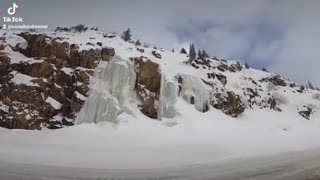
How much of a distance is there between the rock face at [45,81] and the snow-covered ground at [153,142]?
182 centimetres

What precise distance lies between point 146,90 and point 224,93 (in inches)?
546

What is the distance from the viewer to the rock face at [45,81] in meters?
34.7

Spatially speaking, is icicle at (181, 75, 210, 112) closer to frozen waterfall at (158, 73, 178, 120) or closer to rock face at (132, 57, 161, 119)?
frozen waterfall at (158, 73, 178, 120)

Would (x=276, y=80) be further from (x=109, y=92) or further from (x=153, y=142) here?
(x=153, y=142)

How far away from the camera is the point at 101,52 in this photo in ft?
142

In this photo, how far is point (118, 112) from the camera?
37.0m

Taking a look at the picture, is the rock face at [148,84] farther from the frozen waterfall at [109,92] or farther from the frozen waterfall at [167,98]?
the frozen waterfall at [109,92]

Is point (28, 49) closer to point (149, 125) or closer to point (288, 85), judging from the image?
point (149, 125)

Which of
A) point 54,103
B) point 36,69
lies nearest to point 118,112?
point 54,103

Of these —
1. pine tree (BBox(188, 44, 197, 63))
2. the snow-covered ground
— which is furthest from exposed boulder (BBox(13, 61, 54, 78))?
pine tree (BBox(188, 44, 197, 63))

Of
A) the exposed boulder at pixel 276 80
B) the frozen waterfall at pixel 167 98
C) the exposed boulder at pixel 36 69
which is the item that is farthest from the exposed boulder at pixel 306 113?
the exposed boulder at pixel 36 69

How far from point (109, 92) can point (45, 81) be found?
23.8 feet

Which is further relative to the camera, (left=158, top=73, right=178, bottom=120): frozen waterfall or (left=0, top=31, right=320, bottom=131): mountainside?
(left=158, top=73, right=178, bottom=120): frozen waterfall

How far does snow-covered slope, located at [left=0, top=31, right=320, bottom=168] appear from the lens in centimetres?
2953
